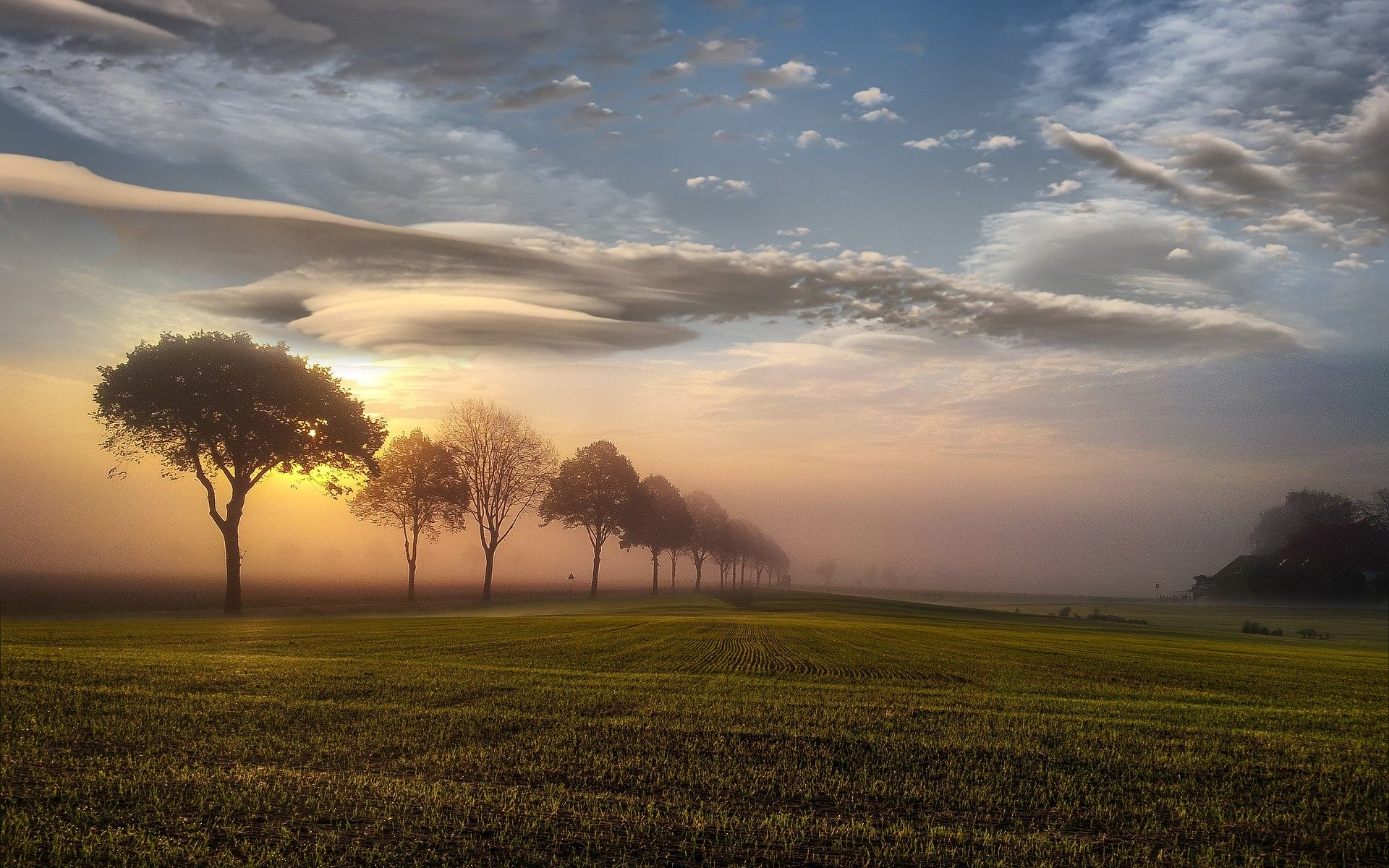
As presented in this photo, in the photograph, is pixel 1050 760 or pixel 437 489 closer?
pixel 1050 760

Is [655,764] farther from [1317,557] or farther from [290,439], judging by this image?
[1317,557]

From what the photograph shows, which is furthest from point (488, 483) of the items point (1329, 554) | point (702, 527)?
point (1329, 554)

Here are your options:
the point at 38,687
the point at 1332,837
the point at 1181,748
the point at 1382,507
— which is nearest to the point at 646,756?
the point at 1332,837

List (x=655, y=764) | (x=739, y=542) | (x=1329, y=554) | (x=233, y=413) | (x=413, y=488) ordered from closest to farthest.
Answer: (x=655, y=764) < (x=233, y=413) < (x=413, y=488) < (x=1329, y=554) < (x=739, y=542)

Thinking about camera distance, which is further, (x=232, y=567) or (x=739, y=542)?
(x=739, y=542)

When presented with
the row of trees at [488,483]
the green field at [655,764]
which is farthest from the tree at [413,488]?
the green field at [655,764]

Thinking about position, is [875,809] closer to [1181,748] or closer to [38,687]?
[1181,748]

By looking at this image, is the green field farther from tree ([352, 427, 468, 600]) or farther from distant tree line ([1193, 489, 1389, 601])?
distant tree line ([1193, 489, 1389, 601])

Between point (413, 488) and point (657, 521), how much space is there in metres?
39.4

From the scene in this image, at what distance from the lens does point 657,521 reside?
11006cm

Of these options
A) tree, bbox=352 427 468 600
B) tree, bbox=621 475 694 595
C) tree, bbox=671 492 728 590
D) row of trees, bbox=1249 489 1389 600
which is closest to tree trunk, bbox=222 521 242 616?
tree, bbox=352 427 468 600

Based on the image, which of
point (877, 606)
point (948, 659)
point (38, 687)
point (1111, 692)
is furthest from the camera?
point (877, 606)

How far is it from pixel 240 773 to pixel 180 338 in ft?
158

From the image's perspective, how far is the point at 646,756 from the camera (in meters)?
12.9
